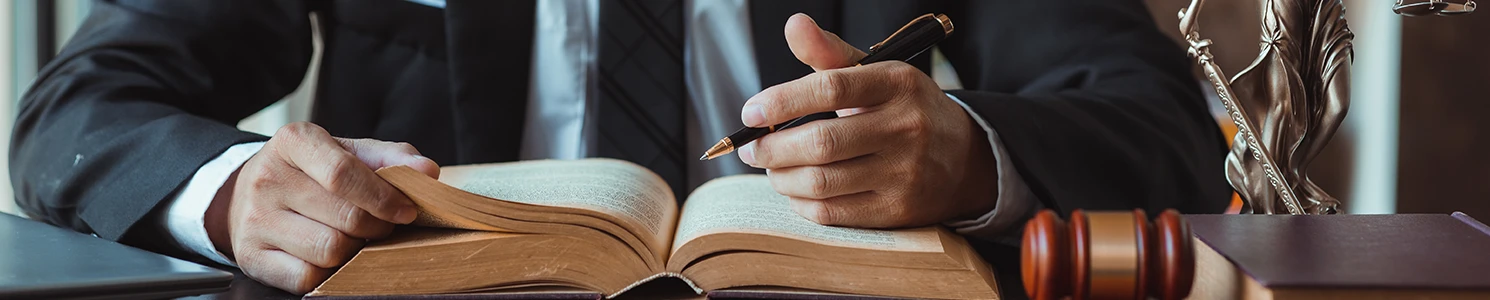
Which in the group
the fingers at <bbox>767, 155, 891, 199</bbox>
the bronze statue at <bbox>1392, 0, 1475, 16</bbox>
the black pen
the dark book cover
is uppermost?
the bronze statue at <bbox>1392, 0, 1475, 16</bbox>

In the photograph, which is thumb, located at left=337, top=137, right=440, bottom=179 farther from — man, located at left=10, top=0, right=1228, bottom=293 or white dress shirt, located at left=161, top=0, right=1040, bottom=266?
white dress shirt, located at left=161, top=0, right=1040, bottom=266

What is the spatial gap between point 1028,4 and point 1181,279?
0.96 meters

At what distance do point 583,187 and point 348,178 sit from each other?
192 mm

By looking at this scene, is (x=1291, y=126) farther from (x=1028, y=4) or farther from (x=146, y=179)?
(x=146, y=179)

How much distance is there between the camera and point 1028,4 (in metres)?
1.35

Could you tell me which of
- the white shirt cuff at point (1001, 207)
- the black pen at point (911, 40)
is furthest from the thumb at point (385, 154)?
the white shirt cuff at point (1001, 207)

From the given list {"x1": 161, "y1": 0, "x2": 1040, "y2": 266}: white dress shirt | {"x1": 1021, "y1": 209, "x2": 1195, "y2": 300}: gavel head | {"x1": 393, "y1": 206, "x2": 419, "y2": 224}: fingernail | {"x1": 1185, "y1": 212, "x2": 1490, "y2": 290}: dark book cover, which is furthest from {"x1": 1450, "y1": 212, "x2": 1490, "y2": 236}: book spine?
{"x1": 161, "y1": 0, "x2": 1040, "y2": 266}: white dress shirt

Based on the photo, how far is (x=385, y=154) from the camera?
71cm

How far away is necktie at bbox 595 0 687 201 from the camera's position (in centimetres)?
135

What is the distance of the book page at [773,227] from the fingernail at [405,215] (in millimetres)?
167

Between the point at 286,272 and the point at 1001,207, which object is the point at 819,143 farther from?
the point at 286,272

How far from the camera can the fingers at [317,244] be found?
2.12 ft

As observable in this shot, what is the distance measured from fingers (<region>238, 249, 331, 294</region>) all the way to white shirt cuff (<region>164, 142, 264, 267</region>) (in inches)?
4.9

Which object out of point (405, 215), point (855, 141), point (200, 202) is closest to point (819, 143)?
point (855, 141)
